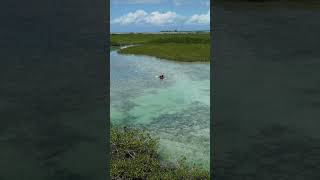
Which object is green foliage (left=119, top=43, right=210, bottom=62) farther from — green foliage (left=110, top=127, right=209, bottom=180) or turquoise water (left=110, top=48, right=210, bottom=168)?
green foliage (left=110, top=127, right=209, bottom=180)

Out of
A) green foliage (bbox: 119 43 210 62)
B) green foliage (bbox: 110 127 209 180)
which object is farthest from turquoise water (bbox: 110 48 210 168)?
green foliage (bbox: 119 43 210 62)

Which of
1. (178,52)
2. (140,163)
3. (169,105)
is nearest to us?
(140,163)

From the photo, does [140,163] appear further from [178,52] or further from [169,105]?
[178,52]

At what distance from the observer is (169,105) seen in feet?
44.4

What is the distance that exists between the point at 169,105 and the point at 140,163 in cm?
554

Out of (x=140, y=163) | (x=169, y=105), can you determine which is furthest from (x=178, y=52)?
(x=140, y=163)

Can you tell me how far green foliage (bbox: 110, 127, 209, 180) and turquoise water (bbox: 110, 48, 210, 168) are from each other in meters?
0.47

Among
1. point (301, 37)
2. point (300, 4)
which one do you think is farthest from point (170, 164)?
point (300, 4)

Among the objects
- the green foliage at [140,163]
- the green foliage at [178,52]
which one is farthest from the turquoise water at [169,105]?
the green foliage at [178,52]

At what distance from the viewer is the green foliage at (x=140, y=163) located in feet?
25.7

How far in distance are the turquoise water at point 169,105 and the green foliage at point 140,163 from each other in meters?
0.47

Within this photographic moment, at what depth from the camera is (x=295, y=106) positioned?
4.89 m
